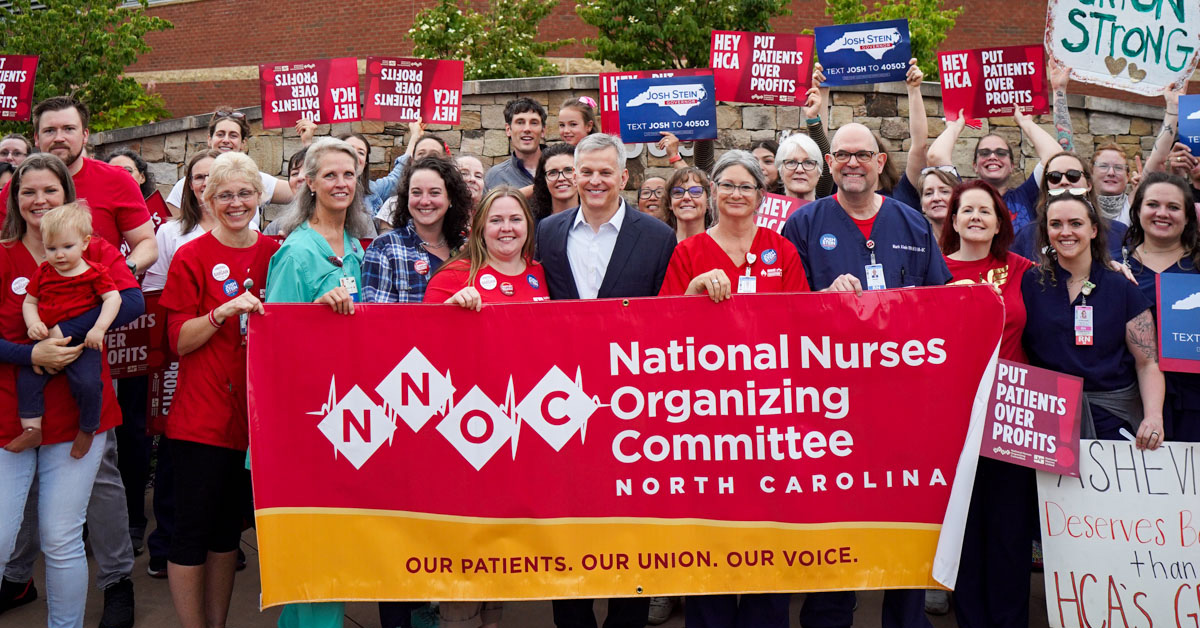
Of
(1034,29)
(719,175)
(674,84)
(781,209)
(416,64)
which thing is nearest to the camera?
(719,175)

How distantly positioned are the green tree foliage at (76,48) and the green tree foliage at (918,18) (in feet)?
34.5

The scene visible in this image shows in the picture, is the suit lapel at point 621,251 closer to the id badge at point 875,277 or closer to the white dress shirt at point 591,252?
the white dress shirt at point 591,252

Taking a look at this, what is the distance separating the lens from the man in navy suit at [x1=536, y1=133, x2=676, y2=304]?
4.48 m

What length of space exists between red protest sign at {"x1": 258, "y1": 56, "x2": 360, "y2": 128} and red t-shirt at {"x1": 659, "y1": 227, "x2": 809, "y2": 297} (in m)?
5.20

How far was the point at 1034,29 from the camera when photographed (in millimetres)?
20188

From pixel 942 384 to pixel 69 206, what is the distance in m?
3.61

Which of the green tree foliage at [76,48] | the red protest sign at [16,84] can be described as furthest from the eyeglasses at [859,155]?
the green tree foliage at [76,48]

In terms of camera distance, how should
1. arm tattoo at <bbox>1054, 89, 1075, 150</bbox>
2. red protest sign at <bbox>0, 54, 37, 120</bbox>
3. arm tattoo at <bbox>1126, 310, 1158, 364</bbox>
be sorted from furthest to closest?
red protest sign at <bbox>0, 54, 37, 120</bbox>, arm tattoo at <bbox>1054, 89, 1075, 150</bbox>, arm tattoo at <bbox>1126, 310, 1158, 364</bbox>

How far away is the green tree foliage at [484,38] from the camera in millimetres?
14820

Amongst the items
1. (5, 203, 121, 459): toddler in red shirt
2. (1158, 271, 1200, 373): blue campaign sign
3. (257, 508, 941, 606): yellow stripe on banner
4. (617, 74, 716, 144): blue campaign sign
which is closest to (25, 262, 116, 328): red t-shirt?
(5, 203, 121, 459): toddler in red shirt

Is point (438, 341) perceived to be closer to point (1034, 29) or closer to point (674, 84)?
point (674, 84)

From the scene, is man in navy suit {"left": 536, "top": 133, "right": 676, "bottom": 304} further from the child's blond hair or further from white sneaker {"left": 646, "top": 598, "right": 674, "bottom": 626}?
the child's blond hair

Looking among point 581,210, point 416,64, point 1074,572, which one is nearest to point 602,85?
point 416,64

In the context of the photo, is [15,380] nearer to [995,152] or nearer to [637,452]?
[637,452]
